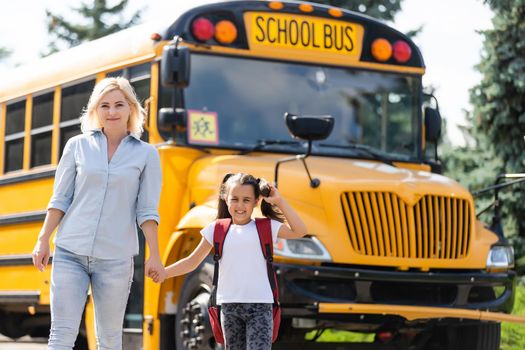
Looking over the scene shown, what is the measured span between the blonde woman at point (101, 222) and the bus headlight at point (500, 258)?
288 centimetres

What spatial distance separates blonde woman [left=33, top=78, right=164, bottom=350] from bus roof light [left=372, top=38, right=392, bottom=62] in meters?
3.38

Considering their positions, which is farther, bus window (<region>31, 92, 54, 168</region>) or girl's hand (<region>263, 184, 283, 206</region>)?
bus window (<region>31, 92, 54, 168</region>)

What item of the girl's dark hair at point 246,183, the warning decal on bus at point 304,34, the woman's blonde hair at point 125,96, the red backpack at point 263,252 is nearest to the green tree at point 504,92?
the warning decal on bus at point 304,34

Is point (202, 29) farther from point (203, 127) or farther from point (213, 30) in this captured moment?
point (203, 127)

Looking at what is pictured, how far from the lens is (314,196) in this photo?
6.57 m

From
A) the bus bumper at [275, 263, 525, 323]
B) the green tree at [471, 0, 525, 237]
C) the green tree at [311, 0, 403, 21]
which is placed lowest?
the bus bumper at [275, 263, 525, 323]

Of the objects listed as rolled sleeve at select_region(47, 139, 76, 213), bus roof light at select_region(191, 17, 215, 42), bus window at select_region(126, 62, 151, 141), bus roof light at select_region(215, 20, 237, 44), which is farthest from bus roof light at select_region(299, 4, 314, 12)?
rolled sleeve at select_region(47, 139, 76, 213)

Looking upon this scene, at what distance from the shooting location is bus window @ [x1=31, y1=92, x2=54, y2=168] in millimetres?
8281

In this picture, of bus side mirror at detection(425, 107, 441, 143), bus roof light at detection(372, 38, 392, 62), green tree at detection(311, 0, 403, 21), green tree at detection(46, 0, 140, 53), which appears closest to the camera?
bus roof light at detection(372, 38, 392, 62)

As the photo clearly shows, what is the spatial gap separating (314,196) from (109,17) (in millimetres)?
21931

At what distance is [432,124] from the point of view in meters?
7.98

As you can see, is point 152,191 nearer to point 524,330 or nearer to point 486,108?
point 524,330

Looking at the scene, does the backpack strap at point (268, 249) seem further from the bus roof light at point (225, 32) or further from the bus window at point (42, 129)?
the bus window at point (42, 129)

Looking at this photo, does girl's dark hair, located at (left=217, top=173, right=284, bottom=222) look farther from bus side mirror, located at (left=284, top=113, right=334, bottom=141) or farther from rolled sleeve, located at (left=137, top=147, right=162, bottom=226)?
bus side mirror, located at (left=284, top=113, right=334, bottom=141)
